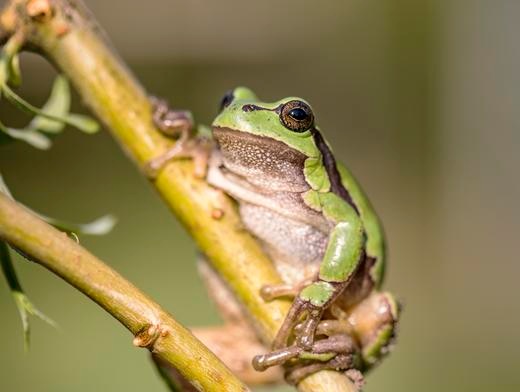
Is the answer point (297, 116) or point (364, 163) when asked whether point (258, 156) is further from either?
point (364, 163)

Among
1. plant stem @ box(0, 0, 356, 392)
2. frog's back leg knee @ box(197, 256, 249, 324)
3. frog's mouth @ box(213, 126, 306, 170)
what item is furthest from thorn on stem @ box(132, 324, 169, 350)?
frog's back leg knee @ box(197, 256, 249, 324)

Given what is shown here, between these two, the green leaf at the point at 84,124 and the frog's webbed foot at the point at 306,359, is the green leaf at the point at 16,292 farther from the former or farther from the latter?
the frog's webbed foot at the point at 306,359

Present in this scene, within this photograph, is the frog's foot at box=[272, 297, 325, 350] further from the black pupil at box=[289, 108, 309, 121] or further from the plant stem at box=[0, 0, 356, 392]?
the black pupil at box=[289, 108, 309, 121]

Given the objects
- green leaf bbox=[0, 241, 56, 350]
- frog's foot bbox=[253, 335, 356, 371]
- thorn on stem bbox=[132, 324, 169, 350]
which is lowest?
thorn on stem bbox=[132, 324, 169, 350]

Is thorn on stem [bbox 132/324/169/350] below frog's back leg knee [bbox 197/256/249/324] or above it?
below

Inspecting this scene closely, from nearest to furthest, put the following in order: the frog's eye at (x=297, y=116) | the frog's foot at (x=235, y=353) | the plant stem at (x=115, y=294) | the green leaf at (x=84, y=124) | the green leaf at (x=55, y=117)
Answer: the plant stem at (x=115, y=294) → the green leaf at (x=55, y=117) → the green leaf at (x=84, y=124) → the frog's eye at (x=297, y=116) → the frog's foot at (x=235, y=353)

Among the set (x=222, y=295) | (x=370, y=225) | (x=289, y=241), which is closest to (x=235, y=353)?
(x=222, y=295)

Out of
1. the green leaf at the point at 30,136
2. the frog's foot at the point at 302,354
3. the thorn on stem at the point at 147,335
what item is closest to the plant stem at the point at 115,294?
the thorn on stem at the point at 147,335
